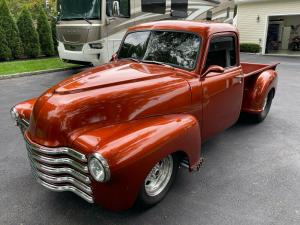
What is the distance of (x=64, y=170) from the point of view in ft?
9.00

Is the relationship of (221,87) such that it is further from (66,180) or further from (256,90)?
(66,180)

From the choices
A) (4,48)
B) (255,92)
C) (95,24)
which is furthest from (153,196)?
(4,48)

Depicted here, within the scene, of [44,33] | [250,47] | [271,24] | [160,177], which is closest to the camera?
[160,177]

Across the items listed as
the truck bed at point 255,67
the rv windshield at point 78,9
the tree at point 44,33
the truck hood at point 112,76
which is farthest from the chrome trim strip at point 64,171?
the tree at point 44,33

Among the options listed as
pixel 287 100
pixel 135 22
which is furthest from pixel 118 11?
pixel 287 100

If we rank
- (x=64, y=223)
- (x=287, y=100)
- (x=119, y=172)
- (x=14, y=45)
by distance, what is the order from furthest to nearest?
(x=14, y=45) < (x=287, y=100) < (x=64, y=223) < (x=119, y=172)

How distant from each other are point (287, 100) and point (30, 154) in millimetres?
6778

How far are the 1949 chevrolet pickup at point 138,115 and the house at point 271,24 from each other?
15.8 meters

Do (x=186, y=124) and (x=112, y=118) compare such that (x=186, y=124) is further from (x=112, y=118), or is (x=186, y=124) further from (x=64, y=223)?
(x=64, y=223)

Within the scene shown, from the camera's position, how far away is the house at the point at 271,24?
1791cm

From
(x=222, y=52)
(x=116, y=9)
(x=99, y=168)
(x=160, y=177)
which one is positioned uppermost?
(x=116, y=9)

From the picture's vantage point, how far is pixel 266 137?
17.4 feet

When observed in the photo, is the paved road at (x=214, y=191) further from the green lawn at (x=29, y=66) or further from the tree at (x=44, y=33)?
the tree at (x=44, y=33)

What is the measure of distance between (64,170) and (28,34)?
12.4 m
